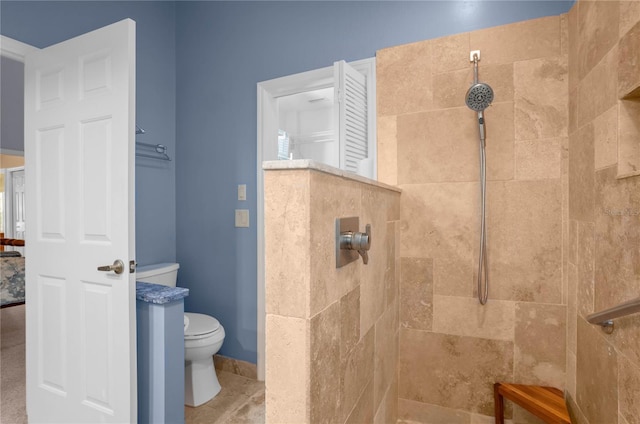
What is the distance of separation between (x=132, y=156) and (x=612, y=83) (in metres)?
1.92

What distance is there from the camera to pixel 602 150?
1126 mm

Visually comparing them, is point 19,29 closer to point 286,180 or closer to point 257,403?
point 286,180

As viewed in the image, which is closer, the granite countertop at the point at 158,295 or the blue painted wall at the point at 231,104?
the granite countertop at the point at 158,295

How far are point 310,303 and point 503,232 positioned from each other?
4.15 feet

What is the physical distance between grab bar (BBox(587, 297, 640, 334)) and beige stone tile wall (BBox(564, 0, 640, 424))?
0.04 meters

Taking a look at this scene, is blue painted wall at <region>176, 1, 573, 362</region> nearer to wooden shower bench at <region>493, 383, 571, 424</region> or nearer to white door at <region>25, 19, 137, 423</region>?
white door at <region>25, 19, 137, 423</region>

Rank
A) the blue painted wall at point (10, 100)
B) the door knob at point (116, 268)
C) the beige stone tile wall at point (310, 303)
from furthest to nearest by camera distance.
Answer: the blue painted wall at point (10, 100)
the door knob at point (116, 268)
the beige stone tile wall at point (310, 303)

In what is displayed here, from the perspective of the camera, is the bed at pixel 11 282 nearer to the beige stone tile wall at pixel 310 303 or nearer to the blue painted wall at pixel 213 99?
the blue painted wall at pixel 213 99

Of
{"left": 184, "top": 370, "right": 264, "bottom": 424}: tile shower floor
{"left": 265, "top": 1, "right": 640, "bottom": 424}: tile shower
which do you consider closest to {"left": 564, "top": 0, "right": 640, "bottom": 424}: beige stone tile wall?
{"left": 265, "top": 1, "right": 640, "bottom": 424}: tile shower

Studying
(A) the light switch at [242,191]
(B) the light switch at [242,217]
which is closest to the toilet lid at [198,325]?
(B) the light switch at [242,217]

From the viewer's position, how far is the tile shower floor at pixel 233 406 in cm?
180

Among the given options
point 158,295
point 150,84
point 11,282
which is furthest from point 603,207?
point 11,282

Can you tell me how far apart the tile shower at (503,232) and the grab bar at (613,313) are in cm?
6

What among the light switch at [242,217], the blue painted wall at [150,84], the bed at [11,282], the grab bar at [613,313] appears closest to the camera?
the grab bar at [613,313]
